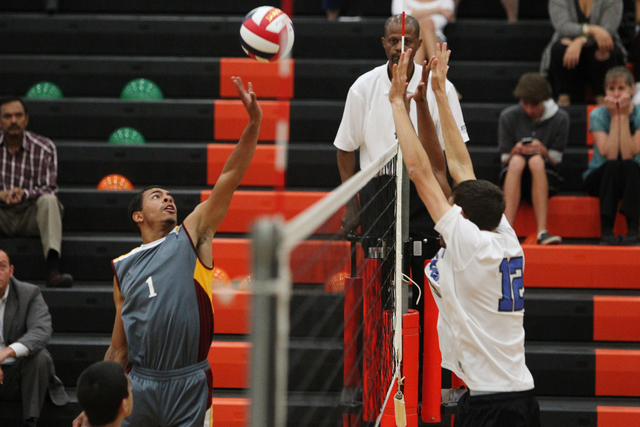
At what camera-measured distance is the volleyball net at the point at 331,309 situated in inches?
67.6

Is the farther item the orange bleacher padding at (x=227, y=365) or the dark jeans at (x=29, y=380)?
the orange bleacher padding at (x=227, y=365)

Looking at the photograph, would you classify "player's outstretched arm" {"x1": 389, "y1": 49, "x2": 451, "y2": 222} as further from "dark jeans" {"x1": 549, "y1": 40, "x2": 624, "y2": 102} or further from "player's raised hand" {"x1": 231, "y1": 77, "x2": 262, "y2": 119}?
"dark jeans" {"x1": 549, "y1": 40, "x2": 624, "y2": 102}

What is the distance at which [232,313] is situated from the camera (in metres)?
6.12

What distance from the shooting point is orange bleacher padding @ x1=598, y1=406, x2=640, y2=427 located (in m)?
5.48

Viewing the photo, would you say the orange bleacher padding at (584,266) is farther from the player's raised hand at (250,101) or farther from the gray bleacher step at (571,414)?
the player's raised hand at (250,101)

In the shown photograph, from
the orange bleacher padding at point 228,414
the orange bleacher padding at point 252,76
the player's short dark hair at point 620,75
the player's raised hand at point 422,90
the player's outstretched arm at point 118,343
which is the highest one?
the orange bleacher padding at point 252,76

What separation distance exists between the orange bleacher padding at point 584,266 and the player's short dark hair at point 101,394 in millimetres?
3952

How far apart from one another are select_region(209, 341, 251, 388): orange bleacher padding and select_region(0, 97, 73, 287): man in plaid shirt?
55.9 inches

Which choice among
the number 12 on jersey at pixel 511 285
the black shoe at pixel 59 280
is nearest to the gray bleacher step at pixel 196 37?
the black shoe at pixel 59 280

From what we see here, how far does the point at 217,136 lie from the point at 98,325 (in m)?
2.20

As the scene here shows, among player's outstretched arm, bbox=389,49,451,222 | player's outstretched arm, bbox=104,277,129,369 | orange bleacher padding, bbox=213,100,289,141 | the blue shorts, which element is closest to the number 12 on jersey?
player's outstretched arm, bbox=389,49,451,222

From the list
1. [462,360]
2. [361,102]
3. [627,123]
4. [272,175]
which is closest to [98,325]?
[272,175]

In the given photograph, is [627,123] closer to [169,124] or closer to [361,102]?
[361,102]

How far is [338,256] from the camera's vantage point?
2.98m
